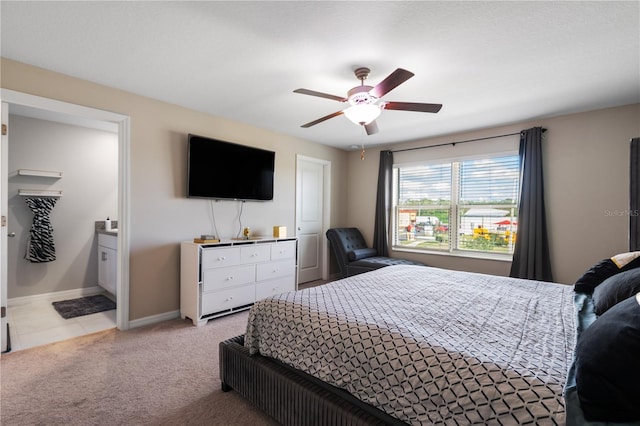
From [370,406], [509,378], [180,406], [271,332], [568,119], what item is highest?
[568,119]

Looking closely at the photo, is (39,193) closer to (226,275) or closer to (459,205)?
(226,275)

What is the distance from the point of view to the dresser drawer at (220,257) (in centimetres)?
311

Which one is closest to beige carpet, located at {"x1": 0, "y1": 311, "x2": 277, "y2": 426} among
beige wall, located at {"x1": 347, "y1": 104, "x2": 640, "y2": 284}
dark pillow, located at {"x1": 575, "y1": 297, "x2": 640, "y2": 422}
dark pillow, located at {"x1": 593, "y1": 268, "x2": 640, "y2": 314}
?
dark pillow, located at {"x1": 575, "y1": 297, "x2": 640, "y2": 422}

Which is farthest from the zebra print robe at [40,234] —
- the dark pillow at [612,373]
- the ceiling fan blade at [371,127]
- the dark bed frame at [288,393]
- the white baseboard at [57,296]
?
the dark pillow at [612,373]

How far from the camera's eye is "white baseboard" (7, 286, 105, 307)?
145 inches

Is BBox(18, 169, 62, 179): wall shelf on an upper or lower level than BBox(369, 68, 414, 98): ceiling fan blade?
lower

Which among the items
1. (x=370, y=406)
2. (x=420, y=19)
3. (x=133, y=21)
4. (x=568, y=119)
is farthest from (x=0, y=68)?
(x=568, y=119)

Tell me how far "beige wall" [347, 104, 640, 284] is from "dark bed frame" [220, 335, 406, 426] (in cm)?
354

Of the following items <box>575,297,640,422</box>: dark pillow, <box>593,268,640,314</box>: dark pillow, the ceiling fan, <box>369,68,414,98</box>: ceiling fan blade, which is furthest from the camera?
the ceiling fan

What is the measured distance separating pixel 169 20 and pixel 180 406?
2.43 meters

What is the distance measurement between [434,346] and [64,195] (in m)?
4.96

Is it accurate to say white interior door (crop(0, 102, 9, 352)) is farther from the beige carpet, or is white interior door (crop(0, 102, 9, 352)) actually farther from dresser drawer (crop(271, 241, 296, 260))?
dresser drawer (crop(271, 241, 296, 260))

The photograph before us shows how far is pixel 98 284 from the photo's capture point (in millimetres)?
4301

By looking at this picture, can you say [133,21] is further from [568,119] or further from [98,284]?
[568,119]
